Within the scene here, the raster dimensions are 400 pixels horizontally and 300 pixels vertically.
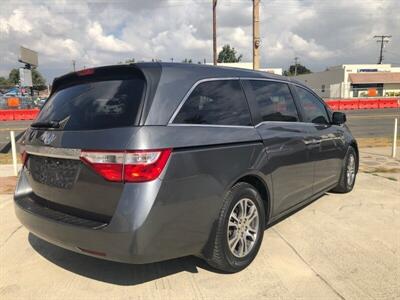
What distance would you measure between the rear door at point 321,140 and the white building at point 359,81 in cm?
5591

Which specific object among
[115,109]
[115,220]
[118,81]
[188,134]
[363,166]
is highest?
[118,81]

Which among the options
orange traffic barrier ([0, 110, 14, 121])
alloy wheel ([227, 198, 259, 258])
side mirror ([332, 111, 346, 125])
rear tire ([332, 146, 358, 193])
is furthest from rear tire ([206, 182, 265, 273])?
orange traffic barrier ([0, 110, 14, 121])

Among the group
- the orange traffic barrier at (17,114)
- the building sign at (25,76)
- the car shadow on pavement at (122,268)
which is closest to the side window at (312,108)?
the car shadow on pavement at (122,268)

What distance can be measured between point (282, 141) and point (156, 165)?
1822 mm

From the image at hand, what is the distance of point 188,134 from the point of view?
3193 millimetres

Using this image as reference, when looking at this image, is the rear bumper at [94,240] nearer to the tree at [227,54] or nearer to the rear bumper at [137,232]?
the rear bumper at [137,232]

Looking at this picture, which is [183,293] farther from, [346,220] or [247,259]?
[346,220]

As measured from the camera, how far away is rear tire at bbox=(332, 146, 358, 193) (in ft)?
20.7

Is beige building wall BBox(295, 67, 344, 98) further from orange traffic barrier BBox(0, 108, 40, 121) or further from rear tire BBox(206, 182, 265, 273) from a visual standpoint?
rear tire BBox(206, 182, 265, 273)

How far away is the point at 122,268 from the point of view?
150 inches

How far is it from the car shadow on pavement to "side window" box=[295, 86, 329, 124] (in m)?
2.36

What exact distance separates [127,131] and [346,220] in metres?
3.37

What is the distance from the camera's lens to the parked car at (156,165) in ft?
9.67

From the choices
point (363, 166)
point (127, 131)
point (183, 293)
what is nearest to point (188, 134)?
point (127, 131)
